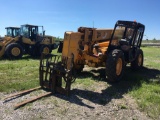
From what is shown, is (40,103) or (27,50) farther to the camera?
(27,50)

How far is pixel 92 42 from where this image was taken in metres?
8.97

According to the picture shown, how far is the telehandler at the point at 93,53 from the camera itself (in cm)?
698

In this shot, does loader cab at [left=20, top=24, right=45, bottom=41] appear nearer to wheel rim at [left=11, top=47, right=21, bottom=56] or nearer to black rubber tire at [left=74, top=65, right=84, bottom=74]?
wheel rim at [left=11, top=47, right=21, bottom=56]

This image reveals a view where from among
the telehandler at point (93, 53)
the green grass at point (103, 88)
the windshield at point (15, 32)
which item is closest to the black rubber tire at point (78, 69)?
the telehandler at point (93, 53)

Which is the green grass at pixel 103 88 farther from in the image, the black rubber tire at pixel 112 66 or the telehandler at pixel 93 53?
the telehandler at pixel 93 53

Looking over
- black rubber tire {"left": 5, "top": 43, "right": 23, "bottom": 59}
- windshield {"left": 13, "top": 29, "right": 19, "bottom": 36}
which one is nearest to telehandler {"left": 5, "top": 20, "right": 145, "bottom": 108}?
black rubber tire {"left": 5, "top": 43, "right": 23, "bottom": 59}

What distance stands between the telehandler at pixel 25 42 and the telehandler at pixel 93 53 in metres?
7.65

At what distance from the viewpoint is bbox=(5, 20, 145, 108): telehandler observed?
6.98m

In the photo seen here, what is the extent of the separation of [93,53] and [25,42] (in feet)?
30.9

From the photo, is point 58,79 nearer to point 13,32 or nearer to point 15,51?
point 15,51

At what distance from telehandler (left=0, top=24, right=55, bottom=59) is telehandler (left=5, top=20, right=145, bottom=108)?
301 inches

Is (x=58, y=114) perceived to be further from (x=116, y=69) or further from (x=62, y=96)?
(x=116, y=69)

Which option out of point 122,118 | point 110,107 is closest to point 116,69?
point 110,107

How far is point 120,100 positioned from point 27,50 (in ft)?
41.6
